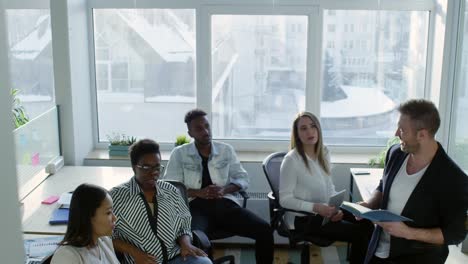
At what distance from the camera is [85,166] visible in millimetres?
4145

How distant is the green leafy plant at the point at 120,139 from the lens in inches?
173

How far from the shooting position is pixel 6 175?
19.4 inches

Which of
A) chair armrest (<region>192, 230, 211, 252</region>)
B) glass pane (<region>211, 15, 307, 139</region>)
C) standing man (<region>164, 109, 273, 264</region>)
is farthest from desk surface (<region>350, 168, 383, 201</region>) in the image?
chair armrest (<region>192, 230, 211, 252</region>)

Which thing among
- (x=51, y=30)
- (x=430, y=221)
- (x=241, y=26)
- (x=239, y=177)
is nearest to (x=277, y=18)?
(x=241, y=26)

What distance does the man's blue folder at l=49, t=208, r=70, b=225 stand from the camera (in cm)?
291

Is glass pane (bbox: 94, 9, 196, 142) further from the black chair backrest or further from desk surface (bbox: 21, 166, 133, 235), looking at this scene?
the black chair backrest

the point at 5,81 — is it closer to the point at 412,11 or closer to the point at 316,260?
the point at 316,260

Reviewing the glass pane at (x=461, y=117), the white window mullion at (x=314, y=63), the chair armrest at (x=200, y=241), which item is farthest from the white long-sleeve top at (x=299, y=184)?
the white window mullion at (x=314, y=63)

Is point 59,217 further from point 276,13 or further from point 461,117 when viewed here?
point 461,117

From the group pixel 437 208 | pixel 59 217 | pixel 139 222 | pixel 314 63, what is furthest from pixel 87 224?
pixel 314 63

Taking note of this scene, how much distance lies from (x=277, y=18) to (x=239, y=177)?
1.47m

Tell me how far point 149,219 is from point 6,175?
7.36ft

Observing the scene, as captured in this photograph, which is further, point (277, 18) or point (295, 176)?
point (277, 18)

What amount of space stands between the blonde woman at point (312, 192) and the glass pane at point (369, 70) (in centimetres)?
116
